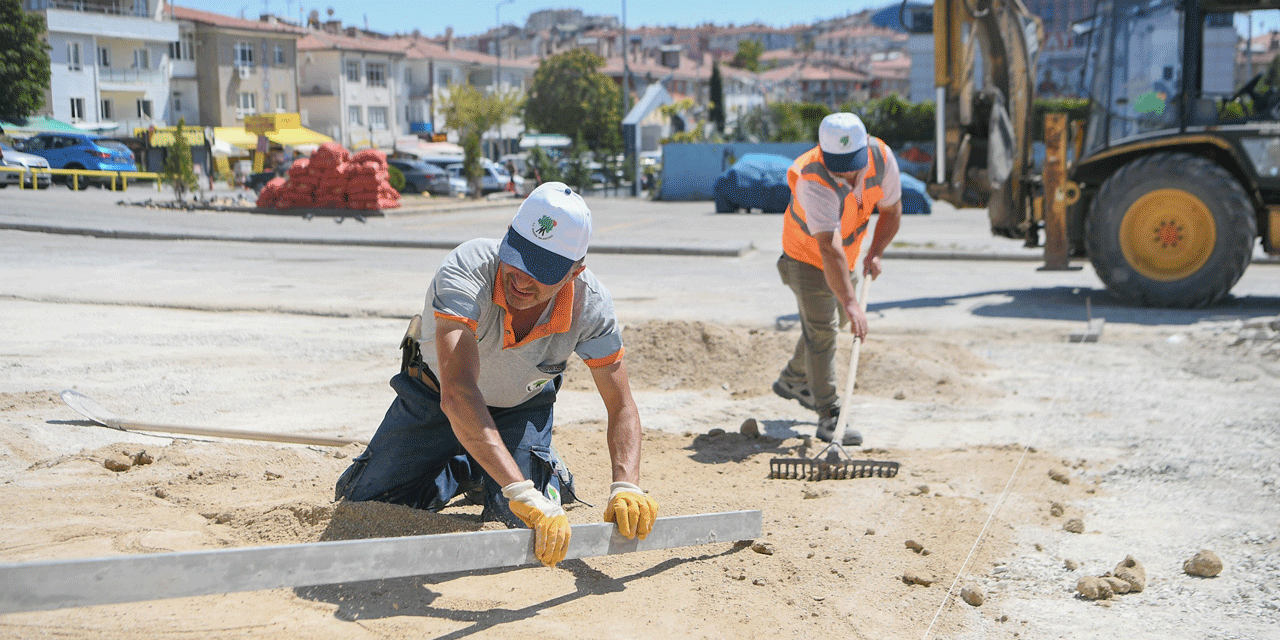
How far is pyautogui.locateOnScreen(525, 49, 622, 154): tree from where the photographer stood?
62.0 m

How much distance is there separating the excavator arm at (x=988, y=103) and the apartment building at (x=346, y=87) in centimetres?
5506

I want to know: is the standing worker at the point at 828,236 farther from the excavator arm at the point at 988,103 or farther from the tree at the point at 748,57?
the tree at the point at 748,57

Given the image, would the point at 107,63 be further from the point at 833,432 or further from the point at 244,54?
the point at 833,432

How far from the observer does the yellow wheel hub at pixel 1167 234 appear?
9.92 metres

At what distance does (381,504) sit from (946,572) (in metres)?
2.05

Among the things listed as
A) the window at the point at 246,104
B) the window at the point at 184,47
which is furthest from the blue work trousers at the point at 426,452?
the window at the point at 246,104

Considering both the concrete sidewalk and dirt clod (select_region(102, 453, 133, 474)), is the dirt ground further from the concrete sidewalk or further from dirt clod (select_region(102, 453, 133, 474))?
the concrete sidewalk

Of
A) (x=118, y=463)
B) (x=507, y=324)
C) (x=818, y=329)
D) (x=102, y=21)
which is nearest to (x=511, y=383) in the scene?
(x=507, y=324)

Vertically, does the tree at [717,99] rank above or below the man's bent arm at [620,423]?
above

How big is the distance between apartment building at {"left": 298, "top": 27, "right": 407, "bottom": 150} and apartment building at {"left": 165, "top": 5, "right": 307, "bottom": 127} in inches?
161

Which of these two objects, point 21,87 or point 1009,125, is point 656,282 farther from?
point 21,87

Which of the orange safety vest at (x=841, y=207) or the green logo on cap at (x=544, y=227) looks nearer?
the green logo on cap at (x=544, y=227)

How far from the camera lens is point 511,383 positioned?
12.3 ft

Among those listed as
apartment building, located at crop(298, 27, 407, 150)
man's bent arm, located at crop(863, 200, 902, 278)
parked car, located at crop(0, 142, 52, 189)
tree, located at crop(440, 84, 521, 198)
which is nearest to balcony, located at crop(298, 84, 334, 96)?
apartment building, located at crop(298, 27, 407, 150)
